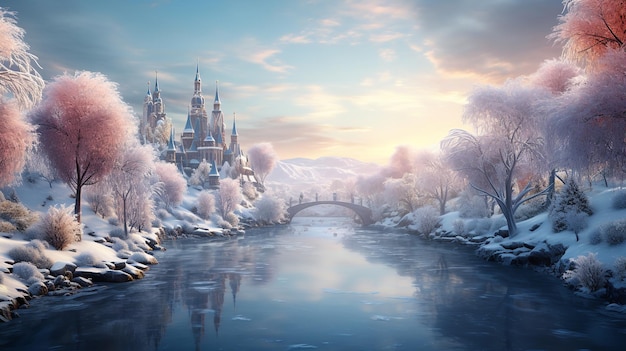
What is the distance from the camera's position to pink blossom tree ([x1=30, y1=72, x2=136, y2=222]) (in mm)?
27922

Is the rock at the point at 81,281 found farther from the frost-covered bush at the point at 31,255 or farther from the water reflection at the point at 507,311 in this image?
the water reflection at the point at 507,311

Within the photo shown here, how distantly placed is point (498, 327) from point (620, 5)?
49.7ft

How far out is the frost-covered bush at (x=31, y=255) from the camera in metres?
20.4

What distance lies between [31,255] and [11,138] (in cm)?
548

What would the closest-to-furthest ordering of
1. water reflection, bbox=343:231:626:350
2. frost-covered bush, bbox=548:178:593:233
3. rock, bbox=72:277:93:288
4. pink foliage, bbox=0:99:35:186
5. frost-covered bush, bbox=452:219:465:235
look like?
water reflection, bbox=343:231:626:350
pink foliage, bbox=0:99:35:186
rock, bbox=72:277:93:288
frost-covered bush, bbox=548:178:593:233
frost-covered bush, bbox=452:219:465:235

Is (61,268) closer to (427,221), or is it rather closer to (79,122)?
(79,122)

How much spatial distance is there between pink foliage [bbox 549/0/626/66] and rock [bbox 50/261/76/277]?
87.9ft

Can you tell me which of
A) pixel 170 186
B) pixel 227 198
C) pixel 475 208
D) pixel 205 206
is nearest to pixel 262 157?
pixel 227 198

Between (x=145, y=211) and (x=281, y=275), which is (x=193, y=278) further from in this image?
(x=145, y=211)

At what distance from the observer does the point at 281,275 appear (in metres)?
27.1

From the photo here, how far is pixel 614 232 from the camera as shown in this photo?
20.7 meters

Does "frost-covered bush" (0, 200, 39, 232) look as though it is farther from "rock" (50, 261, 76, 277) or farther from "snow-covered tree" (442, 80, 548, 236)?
"snow-covered tree" (442, 80, 548, 236)

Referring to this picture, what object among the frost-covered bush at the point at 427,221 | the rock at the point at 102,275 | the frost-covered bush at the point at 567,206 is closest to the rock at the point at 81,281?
the rock at the point at 102,275

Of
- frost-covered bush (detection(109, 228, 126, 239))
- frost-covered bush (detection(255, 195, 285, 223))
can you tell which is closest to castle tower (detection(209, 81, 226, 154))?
frost-covered bush (detection(255, 195, 285, 223))
